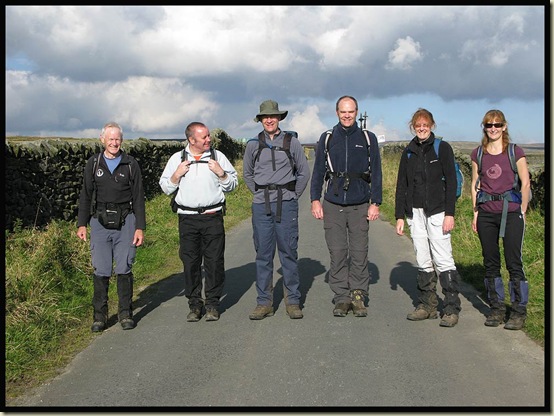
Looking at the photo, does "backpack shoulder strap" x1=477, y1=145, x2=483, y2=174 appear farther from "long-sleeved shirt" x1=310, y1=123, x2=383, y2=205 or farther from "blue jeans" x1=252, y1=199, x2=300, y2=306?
"blue jeans" x1=252, y1=199, x2=300, y2=306

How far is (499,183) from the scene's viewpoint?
201 inches

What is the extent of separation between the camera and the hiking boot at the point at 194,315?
5.65 meters

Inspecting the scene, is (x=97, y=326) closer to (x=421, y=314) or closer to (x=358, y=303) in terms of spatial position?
(x=358, y=303)

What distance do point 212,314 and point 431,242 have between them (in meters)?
2.42

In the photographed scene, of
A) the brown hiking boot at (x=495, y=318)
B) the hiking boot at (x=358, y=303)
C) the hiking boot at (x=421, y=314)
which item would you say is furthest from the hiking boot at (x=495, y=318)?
the hiking boot at (x=358, y=303)

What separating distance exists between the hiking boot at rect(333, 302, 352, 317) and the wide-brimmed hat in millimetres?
2116

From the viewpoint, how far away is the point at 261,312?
18.7 ft

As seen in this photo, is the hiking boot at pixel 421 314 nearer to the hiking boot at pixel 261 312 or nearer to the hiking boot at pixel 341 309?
the hiking boot at pixel 341 309

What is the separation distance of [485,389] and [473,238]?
5.83m

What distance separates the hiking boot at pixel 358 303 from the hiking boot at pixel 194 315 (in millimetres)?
1673

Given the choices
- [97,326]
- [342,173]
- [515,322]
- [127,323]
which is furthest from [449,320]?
[97,326]

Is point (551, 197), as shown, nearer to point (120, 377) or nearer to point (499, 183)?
point (499, 183)

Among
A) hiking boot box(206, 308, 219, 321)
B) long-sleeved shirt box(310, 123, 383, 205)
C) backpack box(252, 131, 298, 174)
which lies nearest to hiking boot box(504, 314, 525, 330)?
long-sleeved shirt box(310, 123, 383, 205)

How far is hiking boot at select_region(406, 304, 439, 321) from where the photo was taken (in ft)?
18.1
